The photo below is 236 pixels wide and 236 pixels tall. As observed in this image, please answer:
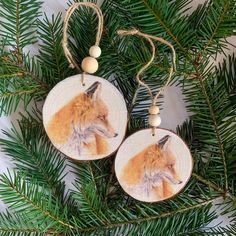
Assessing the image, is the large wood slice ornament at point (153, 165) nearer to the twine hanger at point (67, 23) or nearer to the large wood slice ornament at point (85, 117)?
the large wood slice ornament at point (85, 117)

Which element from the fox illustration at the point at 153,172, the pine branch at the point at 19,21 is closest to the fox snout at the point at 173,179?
the fox illustration at the point at 153,172

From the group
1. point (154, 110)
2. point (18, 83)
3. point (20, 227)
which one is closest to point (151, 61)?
point (154, 110)

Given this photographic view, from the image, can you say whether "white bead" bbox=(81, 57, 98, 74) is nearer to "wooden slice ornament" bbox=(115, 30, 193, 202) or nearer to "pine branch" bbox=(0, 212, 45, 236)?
"wooden slice ornament" bbox=(115, 30, 193, 202)

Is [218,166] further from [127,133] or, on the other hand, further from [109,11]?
[109,11]

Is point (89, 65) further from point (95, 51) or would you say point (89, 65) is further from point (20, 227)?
point (20, 227)

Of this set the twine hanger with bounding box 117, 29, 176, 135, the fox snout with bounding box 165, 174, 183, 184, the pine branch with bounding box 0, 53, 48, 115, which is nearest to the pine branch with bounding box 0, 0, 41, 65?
the pine branch with bounding box 0, 53, 48, 115

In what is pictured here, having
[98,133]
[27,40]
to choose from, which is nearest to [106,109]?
[98,133]
